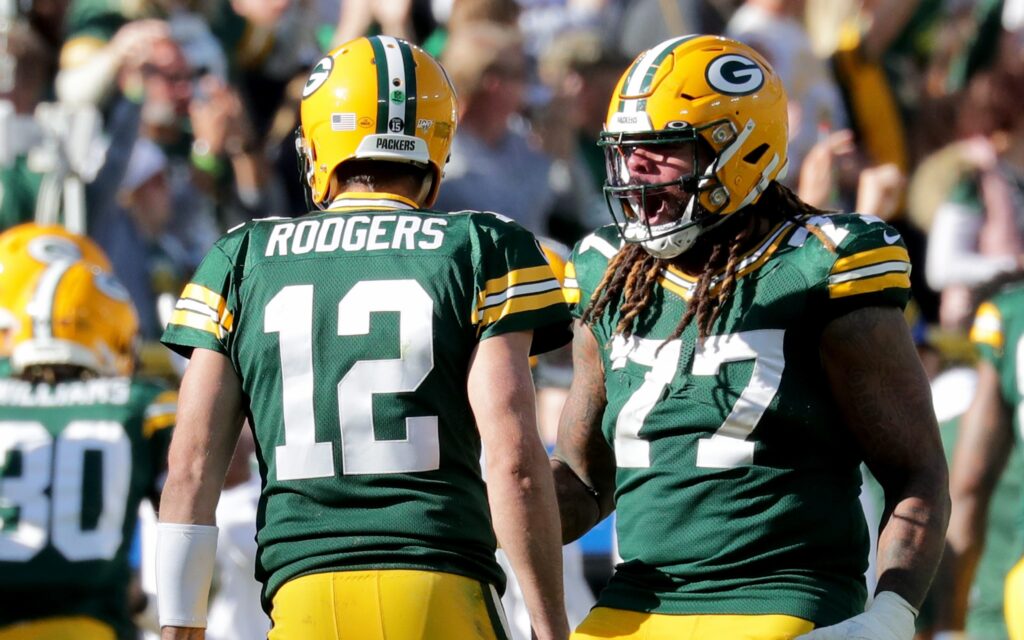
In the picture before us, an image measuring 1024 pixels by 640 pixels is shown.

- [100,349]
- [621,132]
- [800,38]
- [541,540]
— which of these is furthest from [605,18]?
[541,540]

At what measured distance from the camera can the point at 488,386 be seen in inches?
141

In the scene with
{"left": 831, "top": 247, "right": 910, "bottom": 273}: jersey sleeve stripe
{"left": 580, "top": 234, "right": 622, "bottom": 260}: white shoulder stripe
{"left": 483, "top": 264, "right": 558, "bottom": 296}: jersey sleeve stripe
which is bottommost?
{"left": 580, "top": 234, "right": 622, "bottom": 260}: white shoulder stripe

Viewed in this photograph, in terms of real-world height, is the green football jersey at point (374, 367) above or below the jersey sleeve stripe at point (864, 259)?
below

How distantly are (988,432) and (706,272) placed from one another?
2269 millimetres

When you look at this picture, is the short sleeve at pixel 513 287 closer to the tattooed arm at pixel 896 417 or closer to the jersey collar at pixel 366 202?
the jersey collar at pixel 366 202

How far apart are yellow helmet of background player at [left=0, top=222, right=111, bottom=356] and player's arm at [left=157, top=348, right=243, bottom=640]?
286cm

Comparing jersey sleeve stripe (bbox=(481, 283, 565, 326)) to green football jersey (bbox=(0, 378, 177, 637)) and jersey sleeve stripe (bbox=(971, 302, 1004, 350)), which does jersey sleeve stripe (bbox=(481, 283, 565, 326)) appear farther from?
green football jersey (bbox=(0, 378, 177, 637))

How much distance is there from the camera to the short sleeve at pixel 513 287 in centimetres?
364

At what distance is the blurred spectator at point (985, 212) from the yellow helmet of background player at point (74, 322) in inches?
153

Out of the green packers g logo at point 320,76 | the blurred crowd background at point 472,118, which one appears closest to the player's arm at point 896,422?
the green packers g logo at point 320,76

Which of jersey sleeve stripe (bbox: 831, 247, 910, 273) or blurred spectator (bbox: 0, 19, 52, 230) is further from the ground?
jersey sleeve stripe (bbox: 831, 247, 910, 273)

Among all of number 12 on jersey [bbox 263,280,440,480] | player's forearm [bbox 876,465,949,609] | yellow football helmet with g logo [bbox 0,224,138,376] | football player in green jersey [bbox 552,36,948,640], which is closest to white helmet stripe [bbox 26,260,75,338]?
yellow football helmet with g logo [bbox 0,224,138,376]

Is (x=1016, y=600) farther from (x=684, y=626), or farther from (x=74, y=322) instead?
(x=74, y=322)

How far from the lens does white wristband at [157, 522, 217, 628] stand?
3.71m
